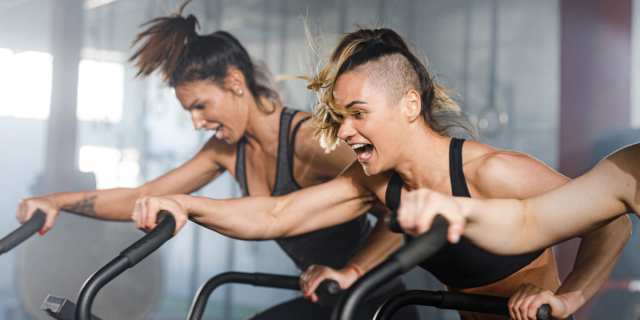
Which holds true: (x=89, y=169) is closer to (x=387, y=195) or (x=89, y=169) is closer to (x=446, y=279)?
(x=387, y=195)

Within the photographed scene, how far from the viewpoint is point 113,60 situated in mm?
1994

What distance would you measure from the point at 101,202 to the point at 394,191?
4.02 feet

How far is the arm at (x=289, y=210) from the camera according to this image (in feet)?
4.21

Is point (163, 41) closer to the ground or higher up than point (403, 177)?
higher up

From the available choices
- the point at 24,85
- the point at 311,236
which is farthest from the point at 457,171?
the point at 24,85

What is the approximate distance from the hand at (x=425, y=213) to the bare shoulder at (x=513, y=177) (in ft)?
1.28

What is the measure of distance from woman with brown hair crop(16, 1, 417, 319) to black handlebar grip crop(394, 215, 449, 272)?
3.77ft

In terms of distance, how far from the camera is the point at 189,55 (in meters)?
1.93

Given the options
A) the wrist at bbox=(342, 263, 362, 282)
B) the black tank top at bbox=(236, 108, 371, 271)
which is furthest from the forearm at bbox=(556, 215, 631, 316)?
the black tank top at bbox=(236, 108, 371, 271)

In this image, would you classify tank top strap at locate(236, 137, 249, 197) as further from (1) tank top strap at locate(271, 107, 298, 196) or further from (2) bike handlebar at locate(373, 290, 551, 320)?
(2) bike handlebar at locate(373, 290, 551, 320)

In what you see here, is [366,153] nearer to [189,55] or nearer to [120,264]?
[120,264]

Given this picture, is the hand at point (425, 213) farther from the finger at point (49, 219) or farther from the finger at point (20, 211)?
the finger at point (20, 211)

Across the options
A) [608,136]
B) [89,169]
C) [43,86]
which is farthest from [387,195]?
[608,136]

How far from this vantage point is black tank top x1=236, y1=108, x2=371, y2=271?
1.86m
